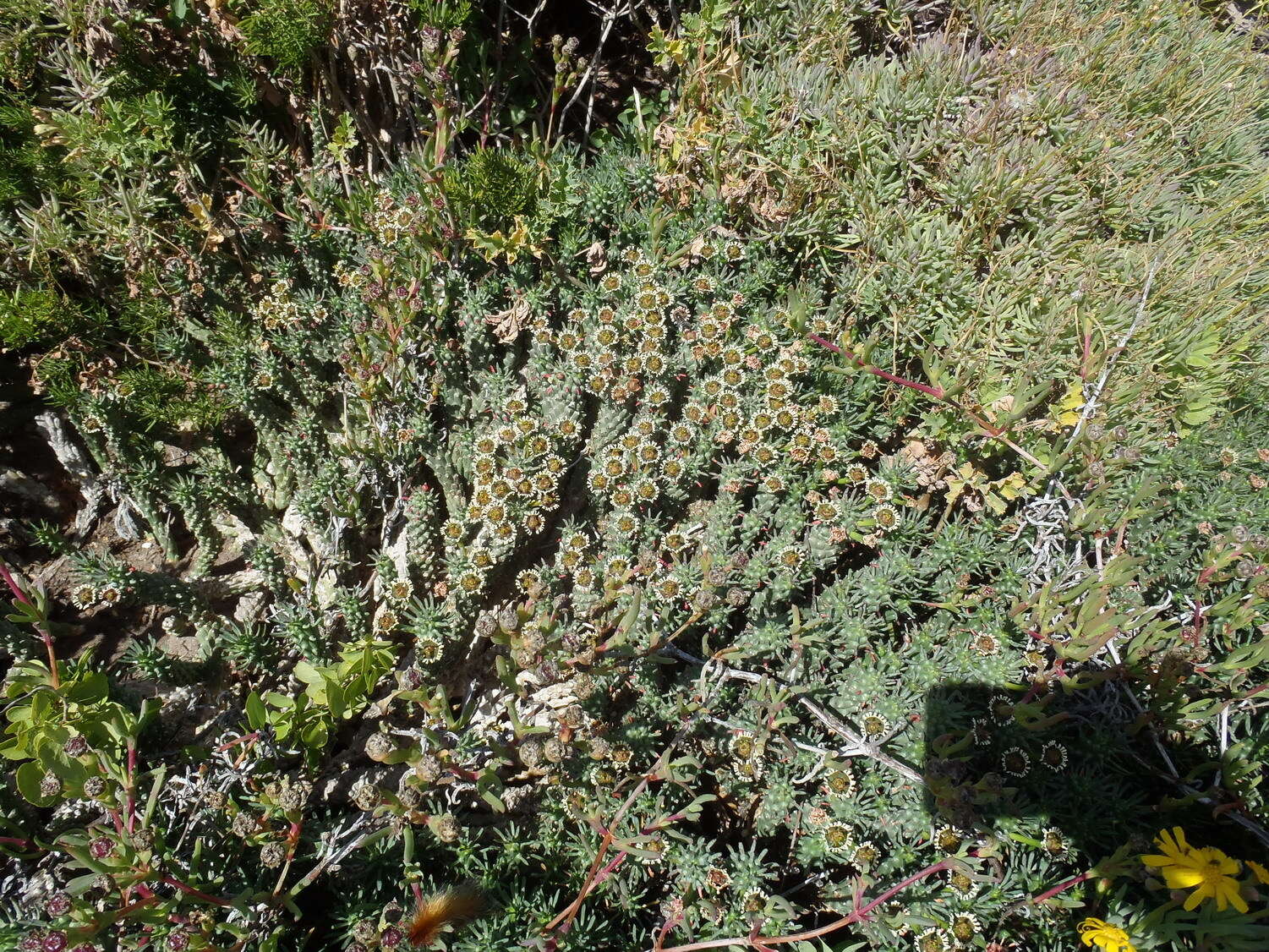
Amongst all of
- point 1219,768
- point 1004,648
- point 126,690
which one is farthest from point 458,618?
point 1219,768

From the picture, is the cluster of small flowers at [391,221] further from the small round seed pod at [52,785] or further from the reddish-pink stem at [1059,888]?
the reddish-pink stem at [1059,888]

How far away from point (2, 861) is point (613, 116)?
4.26m

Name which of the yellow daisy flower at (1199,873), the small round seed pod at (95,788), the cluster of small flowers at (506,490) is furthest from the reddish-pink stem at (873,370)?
the small round seed pod at (95,788)

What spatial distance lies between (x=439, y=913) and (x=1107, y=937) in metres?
1.68

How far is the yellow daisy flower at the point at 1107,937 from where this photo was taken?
6.23ft

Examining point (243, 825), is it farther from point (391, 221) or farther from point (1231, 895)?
point (1231, 895)

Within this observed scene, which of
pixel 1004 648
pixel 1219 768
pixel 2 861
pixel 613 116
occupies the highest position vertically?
pixel 613 116

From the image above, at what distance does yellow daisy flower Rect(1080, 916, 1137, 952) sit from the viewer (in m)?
1.90

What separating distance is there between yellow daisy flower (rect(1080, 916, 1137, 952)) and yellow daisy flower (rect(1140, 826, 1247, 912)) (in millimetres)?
176

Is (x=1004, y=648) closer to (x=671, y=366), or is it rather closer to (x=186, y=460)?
(x=671, y=366)

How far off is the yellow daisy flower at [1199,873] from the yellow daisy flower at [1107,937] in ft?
0.58

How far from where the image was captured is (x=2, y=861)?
2410 mm

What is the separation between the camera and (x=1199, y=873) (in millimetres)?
1859

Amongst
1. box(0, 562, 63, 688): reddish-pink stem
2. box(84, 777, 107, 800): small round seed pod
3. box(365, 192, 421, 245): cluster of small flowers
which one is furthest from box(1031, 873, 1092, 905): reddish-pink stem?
box(365, 192, 421, 245): cluster of small flowers
